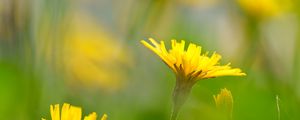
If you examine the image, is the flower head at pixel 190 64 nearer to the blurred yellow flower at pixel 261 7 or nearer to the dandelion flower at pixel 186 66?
A: the dandelion flower at pixel 186 66

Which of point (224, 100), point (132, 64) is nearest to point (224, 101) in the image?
point (224, 100)

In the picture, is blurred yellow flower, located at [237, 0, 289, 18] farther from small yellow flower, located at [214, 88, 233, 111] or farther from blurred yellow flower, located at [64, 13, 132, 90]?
small yellow flower, located at [214, 88, 233, 111]

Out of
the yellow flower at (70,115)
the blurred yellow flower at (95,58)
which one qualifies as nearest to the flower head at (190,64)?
the yellow flower at (70,115)

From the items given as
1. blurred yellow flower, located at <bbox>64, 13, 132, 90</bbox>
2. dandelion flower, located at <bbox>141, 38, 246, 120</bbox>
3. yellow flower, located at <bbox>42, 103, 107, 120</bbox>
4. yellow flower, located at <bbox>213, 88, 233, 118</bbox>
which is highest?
blurred yellow flower, located at <bbox>64, 13, 132, 90</bbox>

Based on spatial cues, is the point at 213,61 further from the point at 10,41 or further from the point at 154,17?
the point at 154,17

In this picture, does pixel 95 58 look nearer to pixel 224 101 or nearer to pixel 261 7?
pixel 261 7

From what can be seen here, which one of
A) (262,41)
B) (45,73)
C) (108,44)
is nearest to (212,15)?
(108,44)

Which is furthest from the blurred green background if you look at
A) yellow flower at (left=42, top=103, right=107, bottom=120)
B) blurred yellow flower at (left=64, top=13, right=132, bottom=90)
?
yellow flower at (left=42, top=103, right=107, bottom=120)
